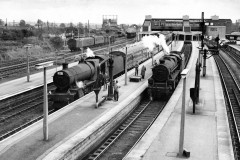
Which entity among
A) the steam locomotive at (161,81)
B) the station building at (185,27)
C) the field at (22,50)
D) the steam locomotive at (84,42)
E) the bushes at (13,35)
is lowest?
the steam locomotive at (161,81)

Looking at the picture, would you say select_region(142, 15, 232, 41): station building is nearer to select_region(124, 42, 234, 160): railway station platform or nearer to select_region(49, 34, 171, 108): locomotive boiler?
select_region(49, 34, 171, 108): locomotive boiler

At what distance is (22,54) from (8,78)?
61.5 ft

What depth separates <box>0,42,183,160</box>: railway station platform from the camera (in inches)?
514

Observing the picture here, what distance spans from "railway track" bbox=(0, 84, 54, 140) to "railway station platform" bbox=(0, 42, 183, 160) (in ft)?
6.42

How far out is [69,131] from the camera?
15906mm

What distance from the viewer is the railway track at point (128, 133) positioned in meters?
14.9

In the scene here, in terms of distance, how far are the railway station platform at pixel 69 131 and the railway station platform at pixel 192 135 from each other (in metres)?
2.46

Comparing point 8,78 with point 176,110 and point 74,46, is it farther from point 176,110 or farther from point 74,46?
point 74,46

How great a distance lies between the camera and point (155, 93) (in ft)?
82.7

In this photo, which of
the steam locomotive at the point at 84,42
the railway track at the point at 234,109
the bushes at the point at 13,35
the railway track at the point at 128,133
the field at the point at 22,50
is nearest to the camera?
the railway track at the point at 128,133

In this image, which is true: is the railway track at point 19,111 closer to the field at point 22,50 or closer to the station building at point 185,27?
the field at point 22,50

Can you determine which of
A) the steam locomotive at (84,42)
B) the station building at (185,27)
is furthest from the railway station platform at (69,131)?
the station building at (185,27)

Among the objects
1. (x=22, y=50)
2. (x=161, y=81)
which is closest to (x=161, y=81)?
(x=161, y=81)

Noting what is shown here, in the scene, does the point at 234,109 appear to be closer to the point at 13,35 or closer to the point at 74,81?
the point at 74,81
